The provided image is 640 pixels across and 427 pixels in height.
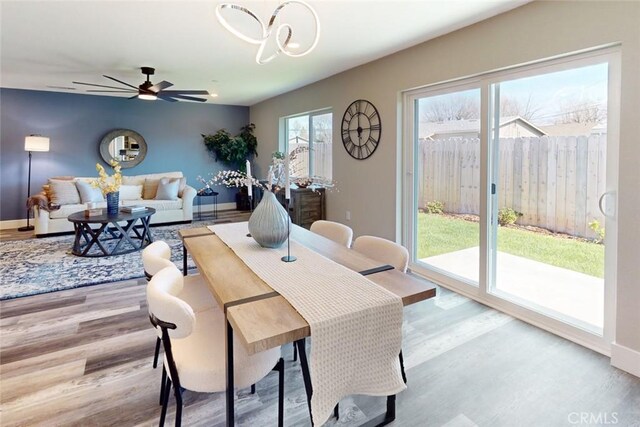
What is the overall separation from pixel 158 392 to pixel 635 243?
9.41 feet

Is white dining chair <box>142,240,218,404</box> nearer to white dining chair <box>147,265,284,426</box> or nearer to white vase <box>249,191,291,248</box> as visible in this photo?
white dining chair <box>147,265,284,426</box>

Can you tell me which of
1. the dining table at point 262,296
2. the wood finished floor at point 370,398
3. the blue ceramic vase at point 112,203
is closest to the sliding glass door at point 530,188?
the wood finished floor at point 370,398

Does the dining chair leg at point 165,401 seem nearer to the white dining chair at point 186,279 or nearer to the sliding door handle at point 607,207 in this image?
the white dining chair at point 186,279

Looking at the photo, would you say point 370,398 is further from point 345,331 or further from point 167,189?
point 167,189

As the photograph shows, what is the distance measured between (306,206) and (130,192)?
350cm

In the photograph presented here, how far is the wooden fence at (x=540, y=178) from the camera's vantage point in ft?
7.93

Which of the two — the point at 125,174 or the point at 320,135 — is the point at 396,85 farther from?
the point at 125,174

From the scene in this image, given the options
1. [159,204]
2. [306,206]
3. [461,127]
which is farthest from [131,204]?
[461,127]

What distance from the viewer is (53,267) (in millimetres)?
3973

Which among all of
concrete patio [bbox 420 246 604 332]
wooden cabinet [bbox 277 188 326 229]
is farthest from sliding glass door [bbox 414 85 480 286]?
wooden cabinet [bbox 277 188 326 229]

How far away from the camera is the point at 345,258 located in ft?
6.12

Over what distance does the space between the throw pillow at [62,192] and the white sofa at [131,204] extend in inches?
3.5

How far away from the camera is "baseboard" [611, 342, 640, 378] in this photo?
2.06 metres

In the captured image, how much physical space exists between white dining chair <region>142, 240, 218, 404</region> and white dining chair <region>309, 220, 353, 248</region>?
2.87 feet
